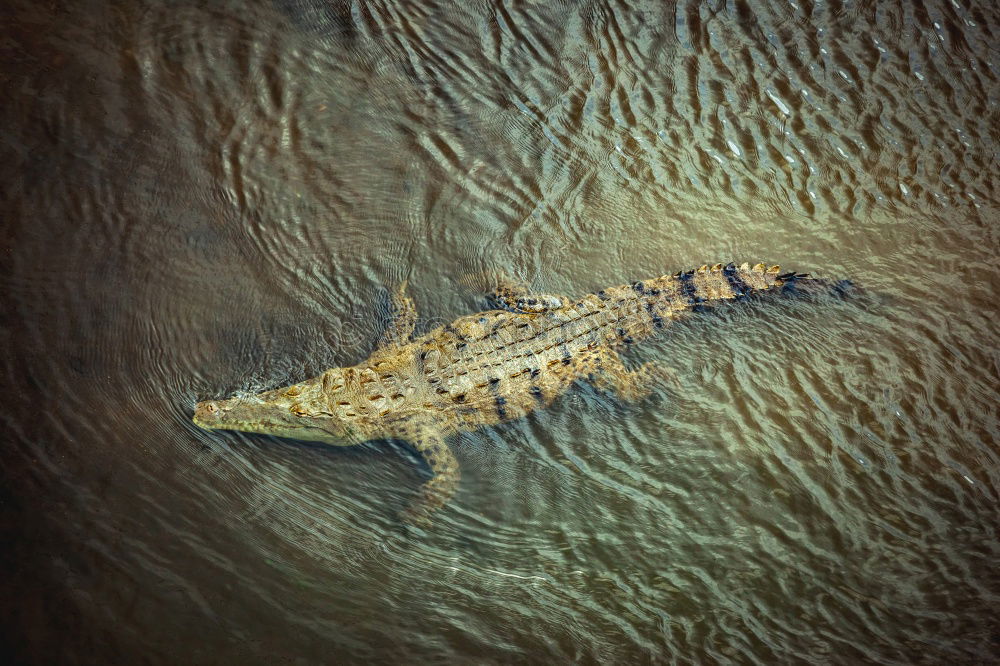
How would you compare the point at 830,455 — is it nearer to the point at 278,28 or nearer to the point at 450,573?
the point at 450,573

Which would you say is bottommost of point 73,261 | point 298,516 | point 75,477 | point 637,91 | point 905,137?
point 298,516

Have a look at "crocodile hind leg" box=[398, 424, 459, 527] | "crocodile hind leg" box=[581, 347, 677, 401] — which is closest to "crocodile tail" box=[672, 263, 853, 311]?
"crocodile hind leg" box=[581, 347, 677, 401]

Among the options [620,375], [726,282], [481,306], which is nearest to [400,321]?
[481,306]

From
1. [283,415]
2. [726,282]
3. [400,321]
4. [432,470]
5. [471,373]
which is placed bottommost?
[432,470]

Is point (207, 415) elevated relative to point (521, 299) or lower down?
lower down

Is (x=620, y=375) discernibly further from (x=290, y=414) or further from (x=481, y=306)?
(x=290, y=414)

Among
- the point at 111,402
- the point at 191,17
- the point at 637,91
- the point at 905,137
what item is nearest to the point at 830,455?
the point at 905,137

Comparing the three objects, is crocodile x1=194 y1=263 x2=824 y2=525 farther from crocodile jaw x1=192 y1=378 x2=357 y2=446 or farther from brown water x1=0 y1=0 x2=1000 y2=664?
brown water x1=0 y1=0 x2=1000 y2=664
